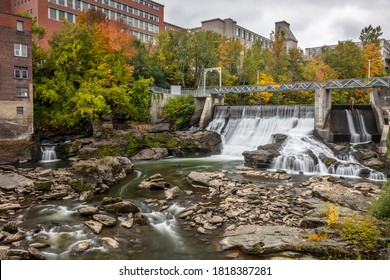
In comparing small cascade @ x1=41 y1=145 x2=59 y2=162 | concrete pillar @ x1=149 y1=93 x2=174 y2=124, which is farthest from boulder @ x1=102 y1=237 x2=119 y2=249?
concrete pillar @ x1=149 y1=93 x2=174 y2=124

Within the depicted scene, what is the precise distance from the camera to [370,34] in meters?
56.8

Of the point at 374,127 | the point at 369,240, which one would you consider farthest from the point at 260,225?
the point at 374,127

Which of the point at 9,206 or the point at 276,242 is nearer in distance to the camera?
the point at 276,242

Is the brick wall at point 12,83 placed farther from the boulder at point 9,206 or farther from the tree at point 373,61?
the tree at point 373,61

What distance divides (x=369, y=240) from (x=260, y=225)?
13.8 feet

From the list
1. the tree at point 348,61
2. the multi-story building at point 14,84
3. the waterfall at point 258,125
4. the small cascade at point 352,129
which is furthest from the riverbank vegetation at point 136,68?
the small cascade at point 352,129

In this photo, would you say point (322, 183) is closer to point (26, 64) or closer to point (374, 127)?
point (374, 127)

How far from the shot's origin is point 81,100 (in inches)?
1201

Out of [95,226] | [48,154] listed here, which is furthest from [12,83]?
[95,226]

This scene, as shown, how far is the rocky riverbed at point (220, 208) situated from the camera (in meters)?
10.8

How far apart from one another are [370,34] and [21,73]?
56.0 meters

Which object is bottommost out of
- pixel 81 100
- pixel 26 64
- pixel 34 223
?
pixel 34 223

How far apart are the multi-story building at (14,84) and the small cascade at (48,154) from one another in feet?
5.95

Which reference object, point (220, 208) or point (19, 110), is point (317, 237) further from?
point (19, 110)
